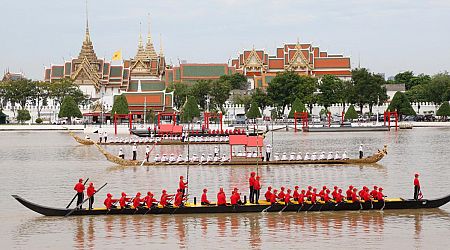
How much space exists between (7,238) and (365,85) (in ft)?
233

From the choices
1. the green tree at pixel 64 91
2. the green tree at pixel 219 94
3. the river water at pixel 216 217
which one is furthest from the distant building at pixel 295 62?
the river water at pixel 216 217

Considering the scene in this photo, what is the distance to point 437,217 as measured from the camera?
23328mm

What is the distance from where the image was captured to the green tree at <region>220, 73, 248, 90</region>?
108 m

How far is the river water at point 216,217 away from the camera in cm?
2069

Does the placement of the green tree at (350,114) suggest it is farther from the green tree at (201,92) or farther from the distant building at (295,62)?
the distant building at (295,62)

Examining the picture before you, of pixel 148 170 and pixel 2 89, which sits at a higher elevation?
pixel 2 89

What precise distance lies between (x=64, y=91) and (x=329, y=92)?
29.9m

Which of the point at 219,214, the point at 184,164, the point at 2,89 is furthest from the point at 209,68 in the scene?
the point at 219,214

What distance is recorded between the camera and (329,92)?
93438 mm

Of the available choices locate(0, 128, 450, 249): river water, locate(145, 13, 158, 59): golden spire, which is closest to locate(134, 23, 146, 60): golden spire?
locate(145, 13, 158, 59): golden spire

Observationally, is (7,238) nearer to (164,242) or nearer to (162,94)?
(164,242)

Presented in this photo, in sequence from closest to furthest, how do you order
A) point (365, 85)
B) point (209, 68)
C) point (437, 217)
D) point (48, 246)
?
point (48, 246), point (437, 217), point (365, 85), point (209, 68)

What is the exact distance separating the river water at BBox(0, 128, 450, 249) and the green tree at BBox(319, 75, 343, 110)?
44.5 metres

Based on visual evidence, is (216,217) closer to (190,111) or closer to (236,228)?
(236,228)
